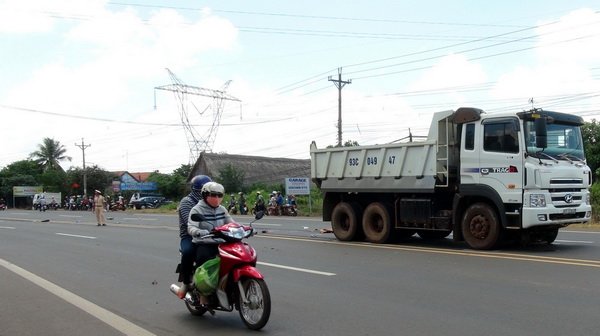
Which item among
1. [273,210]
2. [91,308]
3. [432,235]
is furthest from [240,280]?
[273,210]

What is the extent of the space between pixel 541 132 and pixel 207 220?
7.35m

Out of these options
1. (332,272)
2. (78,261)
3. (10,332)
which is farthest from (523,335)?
(78,261)

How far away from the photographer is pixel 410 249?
12742 mm

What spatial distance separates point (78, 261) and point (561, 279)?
930 cm

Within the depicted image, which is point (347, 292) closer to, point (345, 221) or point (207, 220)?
point (207, 220)

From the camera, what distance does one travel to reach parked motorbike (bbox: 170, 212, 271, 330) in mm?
5771

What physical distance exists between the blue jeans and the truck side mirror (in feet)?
24.2

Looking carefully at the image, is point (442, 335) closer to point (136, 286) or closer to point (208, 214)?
point (208, 214)

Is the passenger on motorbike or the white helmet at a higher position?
the white helmet

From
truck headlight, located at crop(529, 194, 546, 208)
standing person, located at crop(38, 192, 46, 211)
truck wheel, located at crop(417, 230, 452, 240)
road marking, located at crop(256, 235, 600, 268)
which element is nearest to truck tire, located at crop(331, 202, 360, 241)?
road marking, located at crop(256, 235, 600, 268)

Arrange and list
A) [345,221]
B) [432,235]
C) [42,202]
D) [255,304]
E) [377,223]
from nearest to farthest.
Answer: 1. [255,304]
2. [377,223]
3. [432,235]
4. [345,221]
5. [42,202]

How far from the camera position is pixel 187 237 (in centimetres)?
→ 657

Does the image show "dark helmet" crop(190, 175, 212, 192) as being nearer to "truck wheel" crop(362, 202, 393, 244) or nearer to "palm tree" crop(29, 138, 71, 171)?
"truck wheel" crop(362, 202, 393, 244)

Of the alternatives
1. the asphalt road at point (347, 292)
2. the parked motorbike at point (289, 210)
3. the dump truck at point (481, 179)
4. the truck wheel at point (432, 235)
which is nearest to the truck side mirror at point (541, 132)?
the dump truck at point (481, 179)
